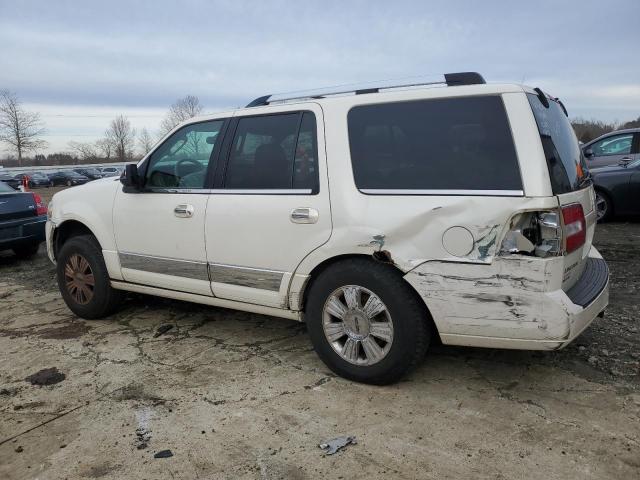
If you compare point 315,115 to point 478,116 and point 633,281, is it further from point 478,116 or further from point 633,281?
point 633,281

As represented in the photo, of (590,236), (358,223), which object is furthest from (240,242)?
(590,236)

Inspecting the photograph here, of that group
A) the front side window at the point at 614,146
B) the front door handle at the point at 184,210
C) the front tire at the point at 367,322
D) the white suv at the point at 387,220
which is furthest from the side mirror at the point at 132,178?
the front side window at the point at 614,146

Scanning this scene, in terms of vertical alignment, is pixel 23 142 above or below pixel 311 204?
above

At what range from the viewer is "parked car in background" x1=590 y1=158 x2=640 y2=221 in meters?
8.70

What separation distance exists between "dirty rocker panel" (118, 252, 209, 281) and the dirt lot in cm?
59

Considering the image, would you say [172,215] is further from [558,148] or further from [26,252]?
[26,252]

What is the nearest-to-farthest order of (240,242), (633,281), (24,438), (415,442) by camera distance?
(415,442)
(24,438)
(240,242)
(633,281)

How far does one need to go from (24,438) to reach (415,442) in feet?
7.13

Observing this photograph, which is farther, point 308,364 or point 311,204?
point 308,364

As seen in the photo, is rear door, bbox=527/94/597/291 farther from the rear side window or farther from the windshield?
the rear side window

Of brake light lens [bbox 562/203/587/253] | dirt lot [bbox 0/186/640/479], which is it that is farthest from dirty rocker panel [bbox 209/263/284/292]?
brake light lens [bbox 562/203/587/253]

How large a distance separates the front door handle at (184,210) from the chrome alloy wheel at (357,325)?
1351mm

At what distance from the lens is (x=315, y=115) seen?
140 inches

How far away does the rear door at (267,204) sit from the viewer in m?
3.47
